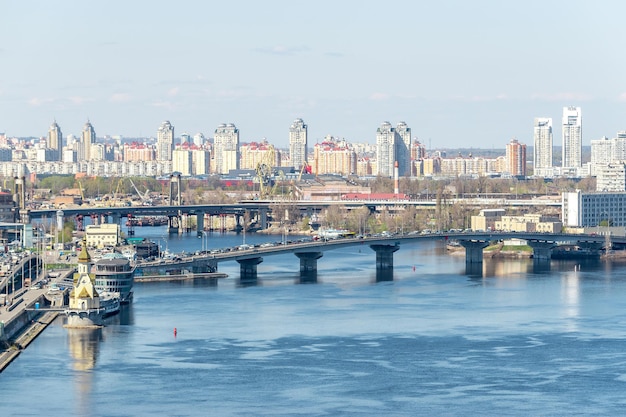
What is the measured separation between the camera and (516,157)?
76.2m

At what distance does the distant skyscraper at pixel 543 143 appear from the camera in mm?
80375

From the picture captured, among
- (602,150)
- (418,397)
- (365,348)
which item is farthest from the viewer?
(602,150)

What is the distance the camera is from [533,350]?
18.6 m

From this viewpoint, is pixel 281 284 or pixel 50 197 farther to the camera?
pixel 50 197

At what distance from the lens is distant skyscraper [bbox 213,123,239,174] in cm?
8106

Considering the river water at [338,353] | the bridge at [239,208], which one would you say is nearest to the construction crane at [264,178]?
the bridge at [239,208]

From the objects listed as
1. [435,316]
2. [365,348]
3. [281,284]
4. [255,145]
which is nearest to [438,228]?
[281,284]

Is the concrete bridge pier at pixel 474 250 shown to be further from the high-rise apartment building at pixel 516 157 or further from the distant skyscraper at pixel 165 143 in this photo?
the distant skyscraper at pixel 165 143

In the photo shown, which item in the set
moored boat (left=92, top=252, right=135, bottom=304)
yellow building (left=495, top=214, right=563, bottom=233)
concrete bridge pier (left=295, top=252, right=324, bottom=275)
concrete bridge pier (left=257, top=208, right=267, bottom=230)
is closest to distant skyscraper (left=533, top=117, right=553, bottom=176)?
concrete bridge pier (left=257, top=208, right=267, bottom=230)

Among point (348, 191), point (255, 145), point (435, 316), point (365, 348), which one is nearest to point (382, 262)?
point (435, 316)

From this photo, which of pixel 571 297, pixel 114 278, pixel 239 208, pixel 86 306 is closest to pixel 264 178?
pixel 239 208

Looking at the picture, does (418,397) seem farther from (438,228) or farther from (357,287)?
(438,228)

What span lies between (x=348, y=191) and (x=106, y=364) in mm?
36427

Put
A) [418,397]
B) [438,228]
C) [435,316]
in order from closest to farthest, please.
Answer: [418,397]
[435,316]
[438,228]
